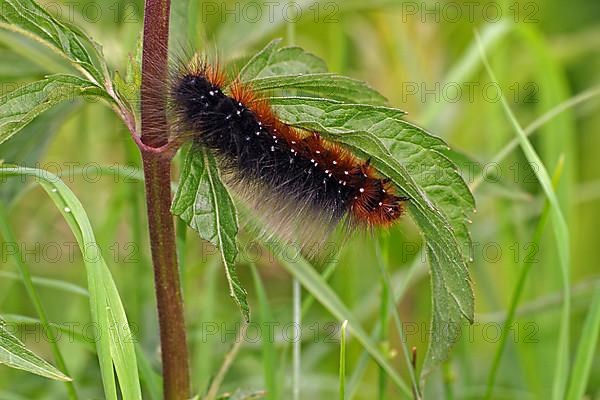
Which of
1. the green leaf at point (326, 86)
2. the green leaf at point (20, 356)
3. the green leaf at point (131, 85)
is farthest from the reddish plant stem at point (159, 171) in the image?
the green leaf at point (20, 356)

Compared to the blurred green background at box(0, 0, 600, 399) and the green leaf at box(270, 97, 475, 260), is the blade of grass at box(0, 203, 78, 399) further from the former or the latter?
the green leaf at box(270, 97, 475, 260)

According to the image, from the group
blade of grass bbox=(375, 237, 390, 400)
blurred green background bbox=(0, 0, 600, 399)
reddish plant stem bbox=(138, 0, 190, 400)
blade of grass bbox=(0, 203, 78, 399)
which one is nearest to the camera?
reddish plant stem bbox=(138, 0, 190, 400)

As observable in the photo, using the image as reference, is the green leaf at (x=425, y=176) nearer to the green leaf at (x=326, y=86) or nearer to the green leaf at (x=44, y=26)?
the green leaf at (x=326, y=86)

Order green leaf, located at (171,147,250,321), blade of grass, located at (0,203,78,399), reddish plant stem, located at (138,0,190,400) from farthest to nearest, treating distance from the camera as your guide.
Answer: blade of grass, located at (0,203,78,399)
reddish plant stem, located at (138,0,190,400)
green leaf, located at (171,147,250,321)

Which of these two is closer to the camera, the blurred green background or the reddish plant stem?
the reddish plant stem

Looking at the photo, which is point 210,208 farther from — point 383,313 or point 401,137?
point 383,313

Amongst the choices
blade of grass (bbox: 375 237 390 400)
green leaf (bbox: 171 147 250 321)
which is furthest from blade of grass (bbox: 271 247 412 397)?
green leaf (bbox: 171 147 250 321)
